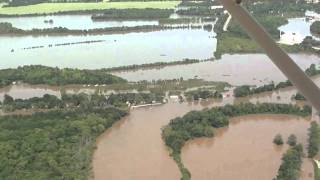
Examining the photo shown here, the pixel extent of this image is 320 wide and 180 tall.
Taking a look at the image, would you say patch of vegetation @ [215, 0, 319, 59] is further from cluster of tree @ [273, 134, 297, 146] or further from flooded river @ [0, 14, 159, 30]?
cluster of tree @ [273, 134, 297, 146]

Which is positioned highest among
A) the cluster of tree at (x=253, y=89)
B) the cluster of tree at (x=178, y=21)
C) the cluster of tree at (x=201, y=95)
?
the cluster of tree at (x=178, y=21)

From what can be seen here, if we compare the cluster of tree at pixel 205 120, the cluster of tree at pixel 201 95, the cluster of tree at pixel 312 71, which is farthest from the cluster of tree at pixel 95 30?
the cluster of tree at pixel 205 120

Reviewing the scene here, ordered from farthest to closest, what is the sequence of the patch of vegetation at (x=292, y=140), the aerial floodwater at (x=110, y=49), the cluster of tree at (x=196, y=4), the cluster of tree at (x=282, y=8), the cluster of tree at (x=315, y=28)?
the cluster of tree at (x=196, y=4)
the cluster of tree at (x=282, y=8)
the cluster of tree at (x=315, y=28)
the aerial floodwater at (x=110, y=49)
the patch of vegetation at (x=292, y=140)

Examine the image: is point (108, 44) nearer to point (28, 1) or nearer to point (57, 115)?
point (57, 115)

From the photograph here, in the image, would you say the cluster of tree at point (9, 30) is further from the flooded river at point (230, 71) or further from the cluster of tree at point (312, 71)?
the cluster of tree at point (312, 71)

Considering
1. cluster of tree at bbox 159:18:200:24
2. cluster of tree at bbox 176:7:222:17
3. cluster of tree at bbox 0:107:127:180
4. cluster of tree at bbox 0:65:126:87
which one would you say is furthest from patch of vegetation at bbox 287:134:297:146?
cluster of tree at bbox 176:7:222:17

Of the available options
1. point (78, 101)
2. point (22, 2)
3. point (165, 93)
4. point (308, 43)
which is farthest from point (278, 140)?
point (22, 2)
